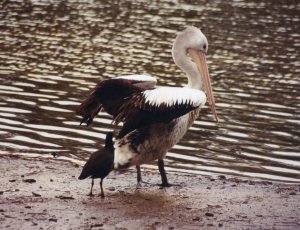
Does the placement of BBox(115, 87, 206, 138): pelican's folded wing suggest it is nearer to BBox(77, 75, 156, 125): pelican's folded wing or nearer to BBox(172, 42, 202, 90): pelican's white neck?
BBox(77, 75, 156, 125): pelican's folded wing

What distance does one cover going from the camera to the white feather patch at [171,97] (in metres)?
7.27

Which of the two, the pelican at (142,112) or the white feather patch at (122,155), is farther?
the white feather patch at (122,155)

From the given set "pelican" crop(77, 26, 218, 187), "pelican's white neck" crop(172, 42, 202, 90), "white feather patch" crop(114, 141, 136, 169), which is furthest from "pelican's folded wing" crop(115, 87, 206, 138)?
"pelican's white neck" crop(172, 42, 202, 90)

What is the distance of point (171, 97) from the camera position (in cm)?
731

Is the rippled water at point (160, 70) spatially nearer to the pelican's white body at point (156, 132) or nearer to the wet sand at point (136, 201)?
the wet sand at point (136, 201)

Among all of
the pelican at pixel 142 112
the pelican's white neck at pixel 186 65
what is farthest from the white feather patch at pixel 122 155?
the pelican's white neck at pixel 186 65

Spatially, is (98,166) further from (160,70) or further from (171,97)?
(160,70)

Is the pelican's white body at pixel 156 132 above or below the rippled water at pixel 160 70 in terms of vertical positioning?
above

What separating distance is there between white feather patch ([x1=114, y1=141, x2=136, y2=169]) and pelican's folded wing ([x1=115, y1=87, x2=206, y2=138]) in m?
0.21

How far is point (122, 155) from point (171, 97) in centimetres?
76

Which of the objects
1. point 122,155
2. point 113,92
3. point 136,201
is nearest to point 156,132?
point 122,155

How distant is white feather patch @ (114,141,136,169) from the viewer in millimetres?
7512

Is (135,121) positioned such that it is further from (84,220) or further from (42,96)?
(42,96)

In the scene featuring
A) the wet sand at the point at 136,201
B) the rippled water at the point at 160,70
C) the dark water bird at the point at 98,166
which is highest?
the dark water bird at the point at 98,166
